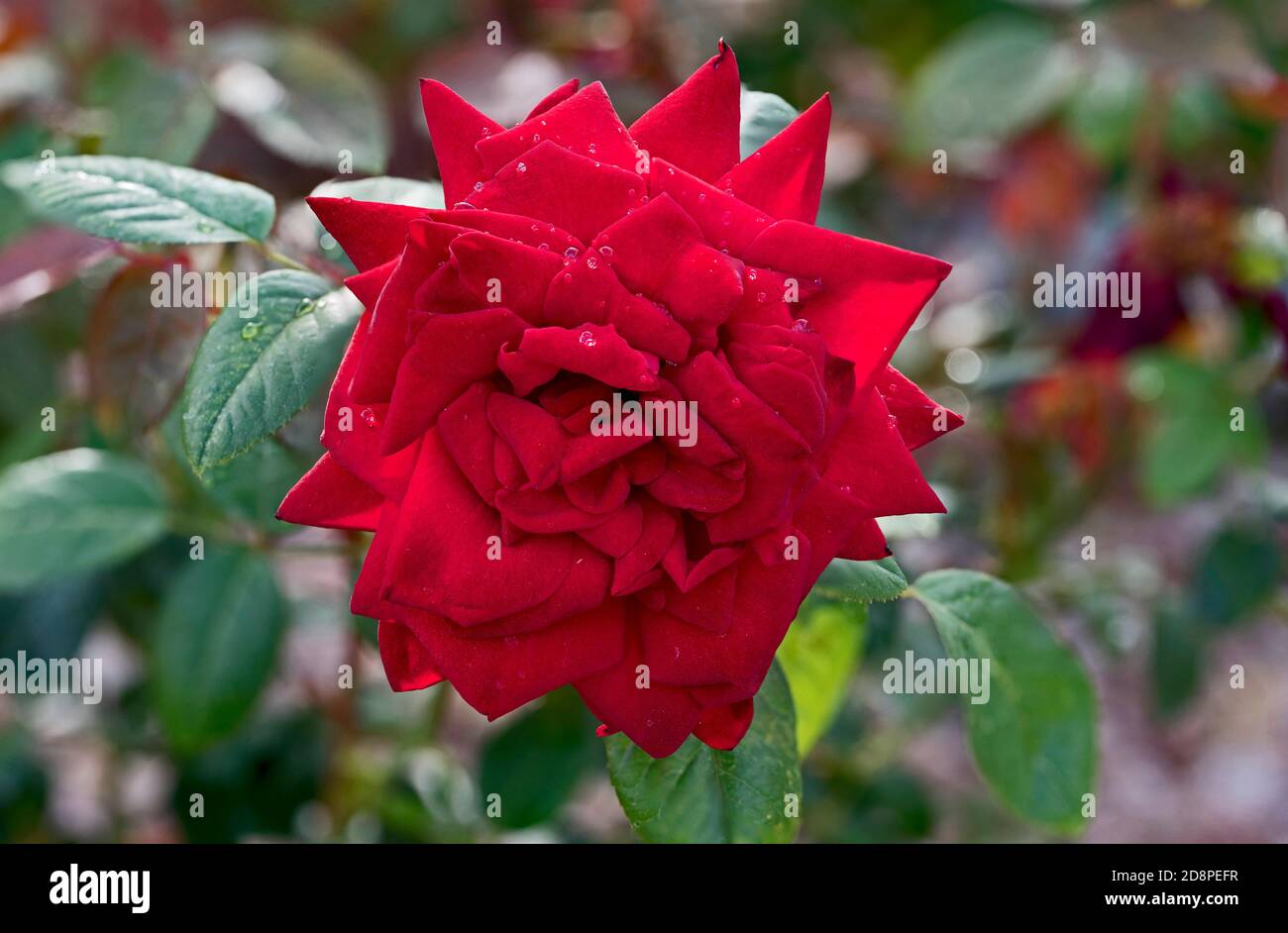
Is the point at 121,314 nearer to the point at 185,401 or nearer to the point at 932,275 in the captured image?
the point at 185,401

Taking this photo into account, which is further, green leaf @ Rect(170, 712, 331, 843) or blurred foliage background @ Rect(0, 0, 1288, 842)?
green leaf @ Rect(170, 712, 331, 843)

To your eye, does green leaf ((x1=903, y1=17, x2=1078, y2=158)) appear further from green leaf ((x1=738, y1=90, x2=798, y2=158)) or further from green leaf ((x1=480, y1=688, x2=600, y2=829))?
green leaf ((x1=480, y1=688, x2=600, y2=829))

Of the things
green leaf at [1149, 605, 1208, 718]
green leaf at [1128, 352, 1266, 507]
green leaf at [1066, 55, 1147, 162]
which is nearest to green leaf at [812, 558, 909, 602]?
green leaf at [1128, 352, 1266, 507]

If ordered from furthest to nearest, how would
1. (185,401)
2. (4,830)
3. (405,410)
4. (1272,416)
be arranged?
1. (1272,416)
2. (4,830)
3. (185,401)
4. (405,410)

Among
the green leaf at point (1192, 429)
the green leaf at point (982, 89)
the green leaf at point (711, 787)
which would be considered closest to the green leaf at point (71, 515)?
the green leaf at point (711, 787)

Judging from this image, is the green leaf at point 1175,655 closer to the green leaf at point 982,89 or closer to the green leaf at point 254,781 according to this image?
the green leaf at point 982,89

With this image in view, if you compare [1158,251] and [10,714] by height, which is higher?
[1158,251]

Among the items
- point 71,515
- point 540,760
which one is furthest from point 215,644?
point 540,760
